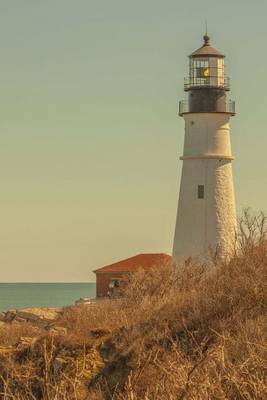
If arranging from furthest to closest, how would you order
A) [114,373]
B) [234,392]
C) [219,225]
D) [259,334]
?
[219,225] < [114,373] < [259,334] < [234,392]

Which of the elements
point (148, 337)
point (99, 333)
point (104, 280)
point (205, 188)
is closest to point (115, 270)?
point (104, 280)

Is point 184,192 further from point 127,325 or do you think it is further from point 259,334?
point 259,334

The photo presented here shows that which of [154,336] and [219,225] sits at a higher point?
[219,225]

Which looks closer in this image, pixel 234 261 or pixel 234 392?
pixel 234 392

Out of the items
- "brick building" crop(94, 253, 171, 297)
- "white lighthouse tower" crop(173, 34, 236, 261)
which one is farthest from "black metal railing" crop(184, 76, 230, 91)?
"brick building" crop(94, 253, 171, 297)

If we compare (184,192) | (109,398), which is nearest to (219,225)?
(184,192)

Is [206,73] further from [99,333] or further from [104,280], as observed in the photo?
[99,333]

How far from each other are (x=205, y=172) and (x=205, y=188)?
1.75ft

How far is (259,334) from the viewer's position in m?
19.0

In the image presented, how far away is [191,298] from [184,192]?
14058 millimetres

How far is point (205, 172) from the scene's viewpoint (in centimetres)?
3747

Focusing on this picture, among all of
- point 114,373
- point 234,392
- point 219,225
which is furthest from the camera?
point 219,225

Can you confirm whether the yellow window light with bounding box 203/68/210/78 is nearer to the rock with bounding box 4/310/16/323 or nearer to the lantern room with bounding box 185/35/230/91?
the lantern room with bounding box 185/35/230/91

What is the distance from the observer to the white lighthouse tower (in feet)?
122
